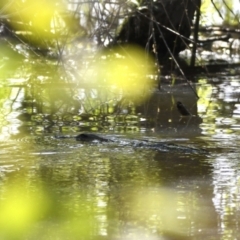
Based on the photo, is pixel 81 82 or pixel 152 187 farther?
pixel 81 82

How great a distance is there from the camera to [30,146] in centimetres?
635

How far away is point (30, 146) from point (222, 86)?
5675 millimetres

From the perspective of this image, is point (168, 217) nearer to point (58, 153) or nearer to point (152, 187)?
point (152, 187)

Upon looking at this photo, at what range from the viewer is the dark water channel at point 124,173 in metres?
4.18

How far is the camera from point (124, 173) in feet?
17.8

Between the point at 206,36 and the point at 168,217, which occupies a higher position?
the point at 206,36

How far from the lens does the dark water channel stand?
418 centimetres

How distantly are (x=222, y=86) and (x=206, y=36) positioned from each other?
715cm

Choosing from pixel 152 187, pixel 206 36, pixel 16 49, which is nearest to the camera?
pixel 152 187

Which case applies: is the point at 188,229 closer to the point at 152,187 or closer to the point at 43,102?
the point at 152,187

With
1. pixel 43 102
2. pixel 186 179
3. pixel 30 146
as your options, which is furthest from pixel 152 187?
pixel 43 102

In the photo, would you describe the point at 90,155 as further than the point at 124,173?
Yes

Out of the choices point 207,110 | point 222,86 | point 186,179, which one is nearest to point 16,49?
point 222,86

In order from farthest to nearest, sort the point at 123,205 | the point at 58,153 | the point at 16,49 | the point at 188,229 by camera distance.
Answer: the point at 16,49
the point at 58,153
the point at 123,205
the point at 188,229
